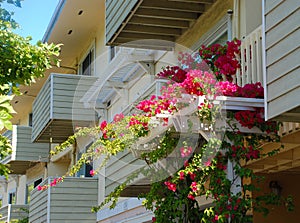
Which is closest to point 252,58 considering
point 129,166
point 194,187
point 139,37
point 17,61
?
point 194,187

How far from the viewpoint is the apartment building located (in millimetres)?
6691

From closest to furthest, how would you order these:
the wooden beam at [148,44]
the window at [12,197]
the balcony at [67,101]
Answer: the wooden beam at [148,44]
the balcony at [67,101]
the window at [12,197]

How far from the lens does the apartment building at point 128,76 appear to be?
22.0 ft

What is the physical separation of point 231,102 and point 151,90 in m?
2.81

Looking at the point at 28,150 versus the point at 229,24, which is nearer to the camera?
the point at 229,24

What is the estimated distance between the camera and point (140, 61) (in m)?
14.3

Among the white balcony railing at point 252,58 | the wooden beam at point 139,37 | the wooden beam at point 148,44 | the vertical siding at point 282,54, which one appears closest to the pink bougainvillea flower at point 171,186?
the white balcony railing at point 252,58

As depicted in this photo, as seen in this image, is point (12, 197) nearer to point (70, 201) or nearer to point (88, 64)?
point (88, 64)

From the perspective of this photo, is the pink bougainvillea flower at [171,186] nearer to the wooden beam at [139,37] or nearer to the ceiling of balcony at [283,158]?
the ceiling of balcony at [283,158]

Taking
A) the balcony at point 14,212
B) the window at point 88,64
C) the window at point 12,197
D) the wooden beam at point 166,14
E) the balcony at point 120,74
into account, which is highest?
the window at point 88,64

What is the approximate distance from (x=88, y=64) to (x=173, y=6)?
405 inches

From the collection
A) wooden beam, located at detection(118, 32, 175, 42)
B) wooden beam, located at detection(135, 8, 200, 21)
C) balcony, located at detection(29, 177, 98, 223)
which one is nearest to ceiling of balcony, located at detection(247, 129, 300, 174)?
wooden beam, located at detection(135, 8, 200, 21)

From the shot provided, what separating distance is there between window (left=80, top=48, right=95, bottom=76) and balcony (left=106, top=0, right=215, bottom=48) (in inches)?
295

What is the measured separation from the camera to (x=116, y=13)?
483 inches
